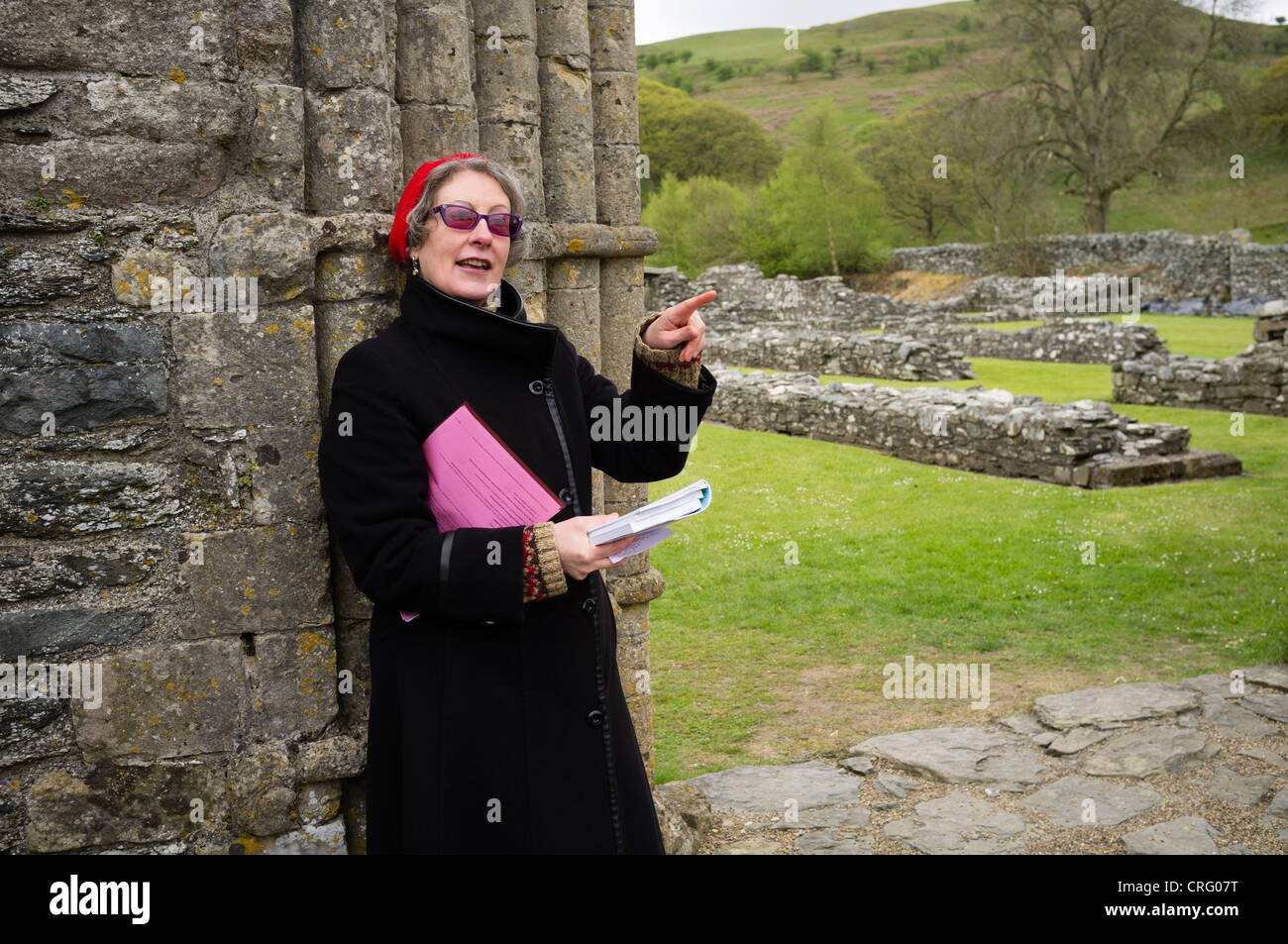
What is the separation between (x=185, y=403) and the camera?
2623 millimetres

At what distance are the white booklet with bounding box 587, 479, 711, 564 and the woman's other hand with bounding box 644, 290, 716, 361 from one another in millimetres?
645

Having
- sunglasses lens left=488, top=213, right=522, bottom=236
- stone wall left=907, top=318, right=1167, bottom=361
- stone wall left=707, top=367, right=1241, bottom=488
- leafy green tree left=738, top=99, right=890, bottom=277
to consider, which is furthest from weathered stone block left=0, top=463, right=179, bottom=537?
leafy green tree left=738, top=99, right=890, bottom=277

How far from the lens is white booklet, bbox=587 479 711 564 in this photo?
2055 mm

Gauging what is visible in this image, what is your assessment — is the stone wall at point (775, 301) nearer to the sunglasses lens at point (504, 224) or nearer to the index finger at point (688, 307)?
the index finger at point (688, 307)

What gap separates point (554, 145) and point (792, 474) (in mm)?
9176

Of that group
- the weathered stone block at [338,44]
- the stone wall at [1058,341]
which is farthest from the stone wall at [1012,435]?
the weathered stone block at [338,44]

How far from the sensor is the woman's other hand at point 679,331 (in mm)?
2666

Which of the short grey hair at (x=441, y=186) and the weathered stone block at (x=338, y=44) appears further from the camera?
the weathered stone block at (x=338, y=44)

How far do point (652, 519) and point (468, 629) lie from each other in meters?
0.55

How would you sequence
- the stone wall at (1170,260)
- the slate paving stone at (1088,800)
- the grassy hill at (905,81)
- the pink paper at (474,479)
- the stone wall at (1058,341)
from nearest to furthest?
1. the pink paper at (474,479)
2. the slate paving stone at (1088,800)
3. the stone wall at (1058,341)
4. the stone wall at (1170,260)
5. the grassy hill at (905,81)

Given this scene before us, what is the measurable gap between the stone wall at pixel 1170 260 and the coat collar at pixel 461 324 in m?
29.9

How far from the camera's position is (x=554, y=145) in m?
3.74

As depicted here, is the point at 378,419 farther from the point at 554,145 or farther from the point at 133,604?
the point at 554,145

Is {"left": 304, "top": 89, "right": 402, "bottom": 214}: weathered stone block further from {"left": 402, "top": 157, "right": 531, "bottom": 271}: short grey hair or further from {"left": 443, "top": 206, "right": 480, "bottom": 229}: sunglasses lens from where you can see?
{"left": 443, "top": 206, "right": 480, "bottom": 229}: sunglasses lens
